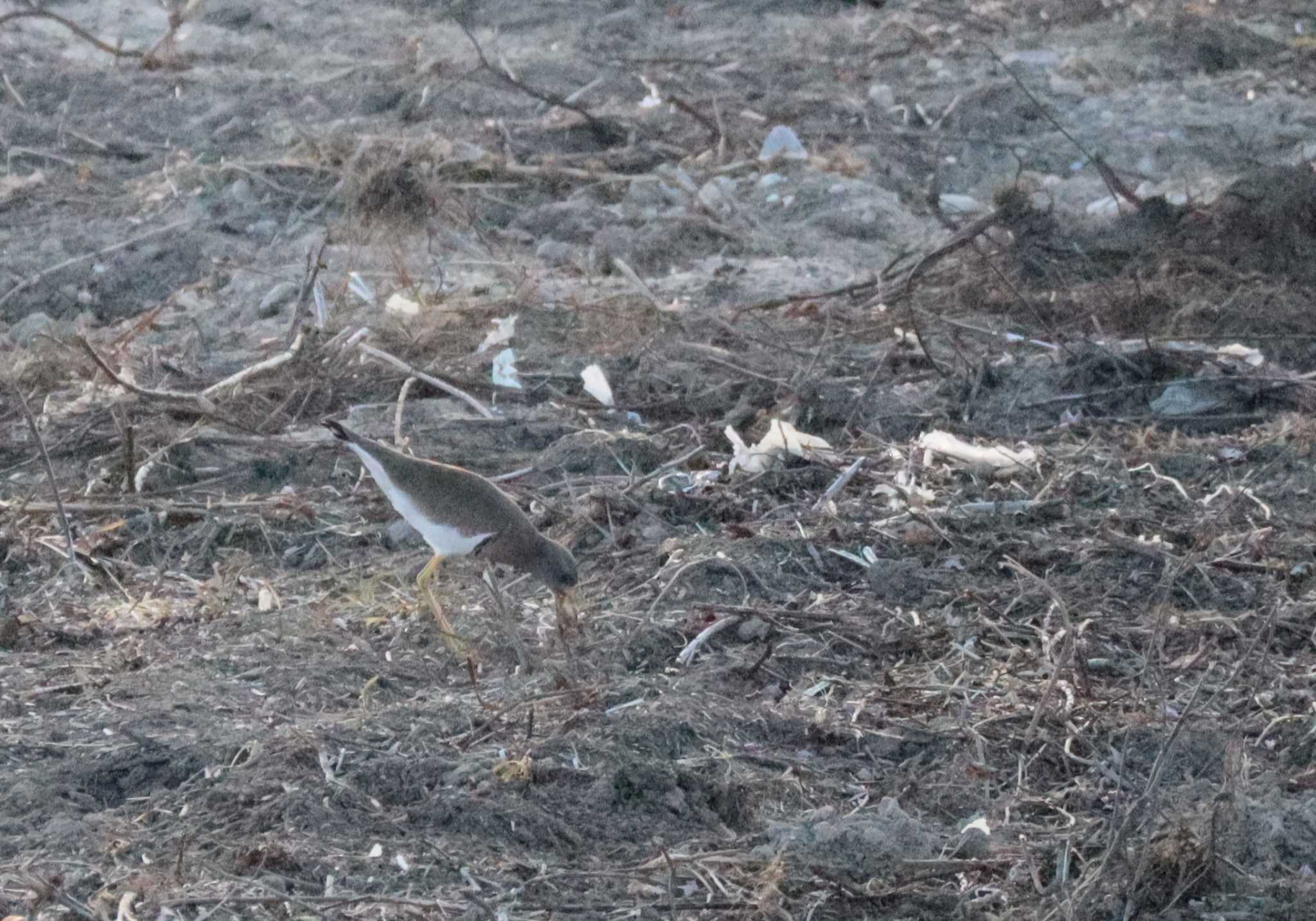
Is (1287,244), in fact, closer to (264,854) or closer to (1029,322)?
(1029,322)

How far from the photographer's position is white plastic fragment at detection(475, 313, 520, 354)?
6523mm

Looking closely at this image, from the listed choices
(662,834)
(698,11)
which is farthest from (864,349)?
(698,11)

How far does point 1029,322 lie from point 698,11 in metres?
6.75

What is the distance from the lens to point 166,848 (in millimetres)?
3123

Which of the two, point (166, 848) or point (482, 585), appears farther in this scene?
point (482, 585)

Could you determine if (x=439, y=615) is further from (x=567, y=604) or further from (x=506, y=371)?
(x=506, y=371)

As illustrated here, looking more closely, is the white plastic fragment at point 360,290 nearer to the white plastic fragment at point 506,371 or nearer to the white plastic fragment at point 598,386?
the white plastic fragment at point 506,371

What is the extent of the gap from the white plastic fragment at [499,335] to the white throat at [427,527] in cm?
261

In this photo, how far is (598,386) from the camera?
235 inches

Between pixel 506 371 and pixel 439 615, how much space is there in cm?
226

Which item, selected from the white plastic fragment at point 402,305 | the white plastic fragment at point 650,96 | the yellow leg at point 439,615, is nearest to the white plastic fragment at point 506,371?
the white plastic fragment at point 402,305

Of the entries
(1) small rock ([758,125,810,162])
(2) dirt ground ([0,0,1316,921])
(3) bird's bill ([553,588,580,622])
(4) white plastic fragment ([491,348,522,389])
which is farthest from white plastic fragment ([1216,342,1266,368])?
(1) small rock ([758,125,810,162])

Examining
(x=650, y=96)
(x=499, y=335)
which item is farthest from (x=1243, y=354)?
(x=650, y=96)

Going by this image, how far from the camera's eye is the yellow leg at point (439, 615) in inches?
159
